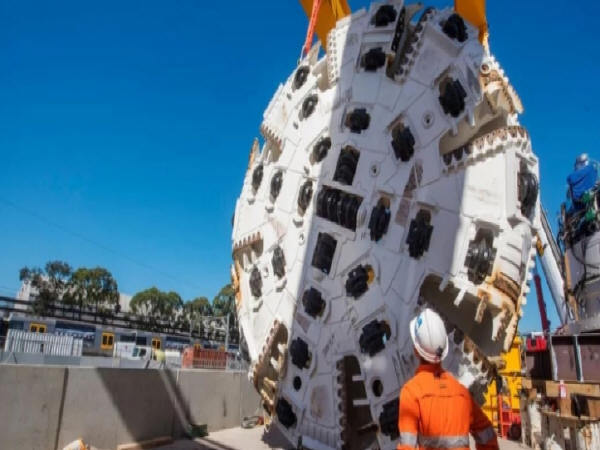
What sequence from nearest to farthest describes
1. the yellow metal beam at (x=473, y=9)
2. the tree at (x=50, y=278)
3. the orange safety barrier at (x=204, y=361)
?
the yellow metal beam at (x=473, y=9), the orange safety barrier at (x=204, y=361), the tree at (x=50, y=278)

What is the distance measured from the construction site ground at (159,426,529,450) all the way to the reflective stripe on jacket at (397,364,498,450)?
21.2 feet

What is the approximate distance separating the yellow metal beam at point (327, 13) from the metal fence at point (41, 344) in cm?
1306

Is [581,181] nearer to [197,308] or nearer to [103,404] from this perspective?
[103,404]

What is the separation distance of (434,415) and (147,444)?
348 inches

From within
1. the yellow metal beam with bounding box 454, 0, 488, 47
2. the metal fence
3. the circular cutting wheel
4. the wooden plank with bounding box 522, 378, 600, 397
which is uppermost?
the yellow metal beam with bounding box 454, 0, 488, 47

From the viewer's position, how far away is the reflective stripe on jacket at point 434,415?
2.94 meters

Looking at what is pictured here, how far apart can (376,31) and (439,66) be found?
5.16 feet

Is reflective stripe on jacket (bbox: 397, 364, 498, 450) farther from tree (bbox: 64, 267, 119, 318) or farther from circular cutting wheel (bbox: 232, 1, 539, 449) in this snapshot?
tree (bbox: 64, 267, 119, 318)

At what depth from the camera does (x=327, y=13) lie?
15.0m

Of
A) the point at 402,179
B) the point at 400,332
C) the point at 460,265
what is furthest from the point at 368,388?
the point at 402,179

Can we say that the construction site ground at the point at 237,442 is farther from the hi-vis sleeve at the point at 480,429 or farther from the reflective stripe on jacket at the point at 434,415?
the reflective stripe on jacket at the point at 434,415

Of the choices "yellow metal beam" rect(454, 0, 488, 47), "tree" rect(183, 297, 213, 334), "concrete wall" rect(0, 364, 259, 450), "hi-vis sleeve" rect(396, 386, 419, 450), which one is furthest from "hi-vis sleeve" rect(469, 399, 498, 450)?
"tree" rect(183, 297, 213, 334)

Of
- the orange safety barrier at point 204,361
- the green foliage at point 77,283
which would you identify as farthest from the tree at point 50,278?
the orange safety barrier at point 204,361

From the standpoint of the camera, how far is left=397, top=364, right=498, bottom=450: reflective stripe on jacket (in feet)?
9.64
